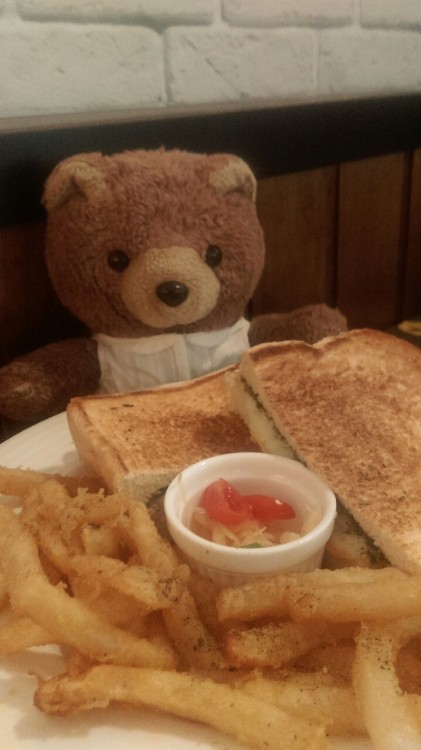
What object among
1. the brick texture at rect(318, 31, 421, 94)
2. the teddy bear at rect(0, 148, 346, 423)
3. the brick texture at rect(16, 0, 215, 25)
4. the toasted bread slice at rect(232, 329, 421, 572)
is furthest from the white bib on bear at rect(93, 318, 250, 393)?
the brick texture at rect(318, 31, 421, 94)

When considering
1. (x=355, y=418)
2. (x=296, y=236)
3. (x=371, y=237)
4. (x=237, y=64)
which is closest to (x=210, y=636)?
(x=355, y=418)

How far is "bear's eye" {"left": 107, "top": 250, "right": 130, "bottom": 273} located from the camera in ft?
4.89

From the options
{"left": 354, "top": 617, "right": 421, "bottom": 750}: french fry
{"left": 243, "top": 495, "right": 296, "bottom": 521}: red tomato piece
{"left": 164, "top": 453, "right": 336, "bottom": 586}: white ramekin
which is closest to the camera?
{"left": 354, "top": 617, "right": 421, "bottom": 750}: french fry

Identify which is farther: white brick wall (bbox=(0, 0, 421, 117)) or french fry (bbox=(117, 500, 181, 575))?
white brick wall (bbox=(0, 0, 421, 117))

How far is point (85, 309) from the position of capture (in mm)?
1563

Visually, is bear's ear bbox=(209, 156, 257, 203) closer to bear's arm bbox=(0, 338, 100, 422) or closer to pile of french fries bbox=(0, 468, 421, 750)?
bear's arm bbox=(0, 338, 100, 422)

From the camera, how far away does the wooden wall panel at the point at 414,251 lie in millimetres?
2658

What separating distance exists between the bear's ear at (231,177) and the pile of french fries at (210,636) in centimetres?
78

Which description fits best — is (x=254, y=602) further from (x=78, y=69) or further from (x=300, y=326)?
(x=78, y=69)

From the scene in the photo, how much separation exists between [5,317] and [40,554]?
2.60 ft

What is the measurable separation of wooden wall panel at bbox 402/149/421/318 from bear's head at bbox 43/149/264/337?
128 cm

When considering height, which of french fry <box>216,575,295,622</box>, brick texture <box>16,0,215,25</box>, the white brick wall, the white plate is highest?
brick texture <box>16,0,215,25</box>

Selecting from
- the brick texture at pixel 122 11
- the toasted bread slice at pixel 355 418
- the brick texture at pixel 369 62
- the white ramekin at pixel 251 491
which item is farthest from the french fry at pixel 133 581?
the brick texture at pixel 369 62

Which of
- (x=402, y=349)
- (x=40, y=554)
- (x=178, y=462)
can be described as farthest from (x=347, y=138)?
(x=40, y=554)
